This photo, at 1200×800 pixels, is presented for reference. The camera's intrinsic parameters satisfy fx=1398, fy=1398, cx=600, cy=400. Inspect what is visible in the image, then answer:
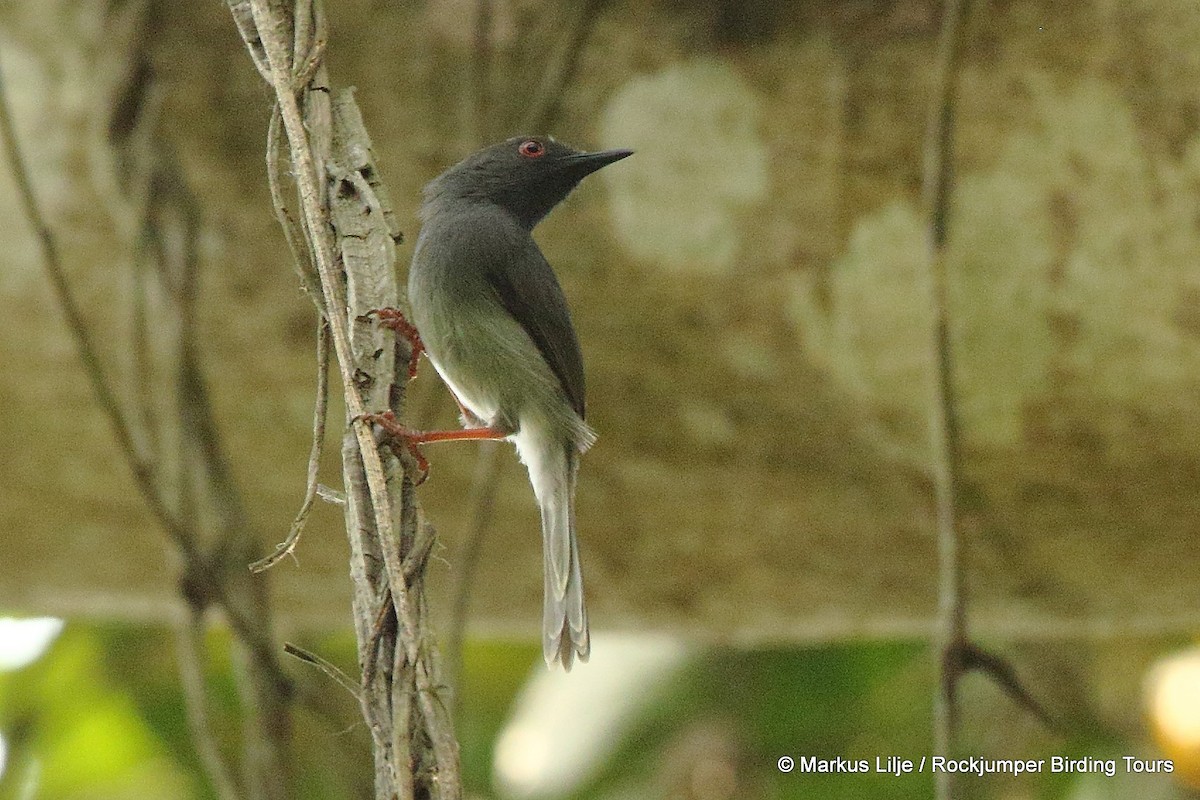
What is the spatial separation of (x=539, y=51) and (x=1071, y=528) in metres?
1.61

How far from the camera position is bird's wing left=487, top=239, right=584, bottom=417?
10.2ft

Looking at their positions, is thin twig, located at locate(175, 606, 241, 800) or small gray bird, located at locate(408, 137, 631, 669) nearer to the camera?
thin twig, located at locate(175, 606, 241, 800)

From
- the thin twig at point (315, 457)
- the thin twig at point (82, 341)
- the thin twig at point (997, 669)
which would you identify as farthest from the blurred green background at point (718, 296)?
the thin twig at point (315, 457)

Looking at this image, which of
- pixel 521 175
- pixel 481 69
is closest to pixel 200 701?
pixel 521 175

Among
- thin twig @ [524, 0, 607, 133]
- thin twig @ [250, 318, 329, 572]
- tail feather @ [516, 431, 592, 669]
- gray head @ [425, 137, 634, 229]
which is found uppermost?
thin twig @ [524, 0, 607, 133]

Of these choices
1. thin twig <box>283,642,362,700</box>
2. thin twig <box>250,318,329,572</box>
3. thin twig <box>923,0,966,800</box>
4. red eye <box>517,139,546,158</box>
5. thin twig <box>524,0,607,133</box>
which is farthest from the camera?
red eye <box>517,139,546,158</box>

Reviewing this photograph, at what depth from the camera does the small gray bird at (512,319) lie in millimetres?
3146

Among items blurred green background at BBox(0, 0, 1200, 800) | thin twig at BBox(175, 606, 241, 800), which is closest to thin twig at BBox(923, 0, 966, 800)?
blurred green background at BBox(0, 0, 1200, 800)

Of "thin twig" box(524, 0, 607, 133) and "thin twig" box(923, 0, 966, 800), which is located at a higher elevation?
"thin twig" box(524, 0, 607, 133)

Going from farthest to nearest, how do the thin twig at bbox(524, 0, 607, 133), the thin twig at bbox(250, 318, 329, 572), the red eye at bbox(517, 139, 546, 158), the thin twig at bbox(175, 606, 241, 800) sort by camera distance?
the red eye at bbox(517, 139, 546, 158), the thin twig at bbox(524, 0, 607, 133), the thin twig at bbox(175, 606, 241, 800), the thin twig at bbox(250, 318, 329, 572)

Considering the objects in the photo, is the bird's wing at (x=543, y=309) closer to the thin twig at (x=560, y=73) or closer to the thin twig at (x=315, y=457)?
the thin twig at (x=560, y=73)

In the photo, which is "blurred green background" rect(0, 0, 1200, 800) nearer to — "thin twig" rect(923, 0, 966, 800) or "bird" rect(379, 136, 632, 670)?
"bird" rect(379, 136, 632, 670)

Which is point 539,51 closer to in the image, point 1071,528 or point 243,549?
point 243,549

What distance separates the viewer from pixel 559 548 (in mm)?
3115
